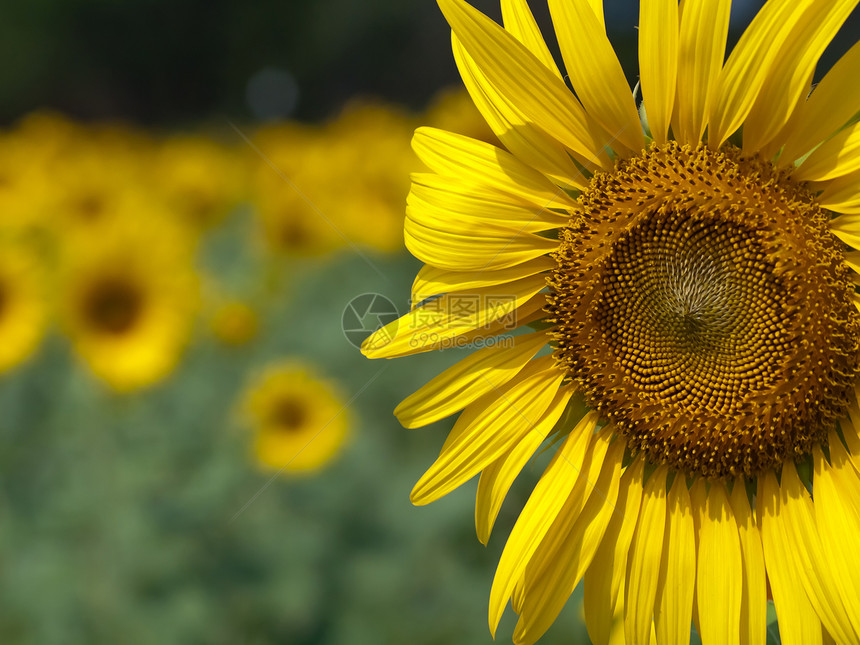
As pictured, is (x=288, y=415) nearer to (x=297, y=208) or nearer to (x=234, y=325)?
(x=234, y=325)

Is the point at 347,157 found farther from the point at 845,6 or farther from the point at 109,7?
the point at 109,7

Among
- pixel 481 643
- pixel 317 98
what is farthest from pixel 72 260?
pixel 317 98

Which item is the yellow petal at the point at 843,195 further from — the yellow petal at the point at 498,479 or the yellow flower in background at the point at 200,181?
the yellow flower in background at the point at 200,181

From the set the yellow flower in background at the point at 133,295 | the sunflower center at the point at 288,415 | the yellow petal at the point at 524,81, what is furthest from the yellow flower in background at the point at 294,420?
the yellow petal at the point at 524,81

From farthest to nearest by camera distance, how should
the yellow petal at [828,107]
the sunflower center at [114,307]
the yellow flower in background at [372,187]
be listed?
1. the yellow flower in background at [372,187]
2. the sunflower center at [114,307]
3. the yellow petal at [828,107]

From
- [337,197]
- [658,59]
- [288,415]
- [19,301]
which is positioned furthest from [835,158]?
[19,301]

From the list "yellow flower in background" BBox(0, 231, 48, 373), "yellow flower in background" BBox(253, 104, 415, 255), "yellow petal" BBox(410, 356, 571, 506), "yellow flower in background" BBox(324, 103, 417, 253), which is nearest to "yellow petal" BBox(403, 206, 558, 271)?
"yellow petal" BBox(410, 356, 571, 506)
